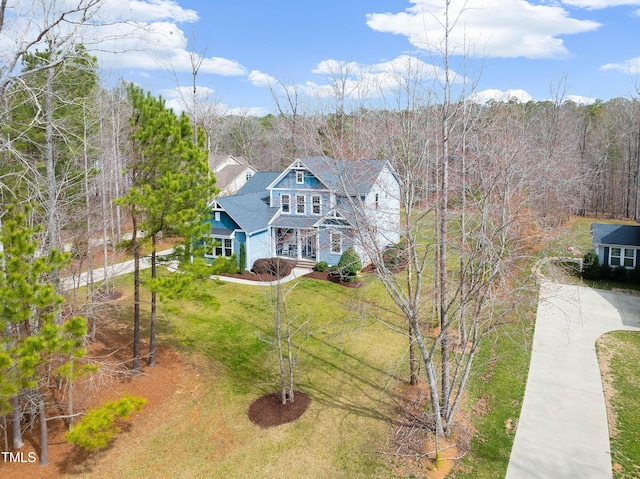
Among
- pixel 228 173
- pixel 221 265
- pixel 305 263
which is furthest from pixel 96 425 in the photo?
pixel 228 173

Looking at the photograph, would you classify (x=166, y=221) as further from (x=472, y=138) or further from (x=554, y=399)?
(x=554, y=399)

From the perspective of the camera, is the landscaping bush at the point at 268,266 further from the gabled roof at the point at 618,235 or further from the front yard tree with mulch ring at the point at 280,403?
the gabled roof at the point at 618,235

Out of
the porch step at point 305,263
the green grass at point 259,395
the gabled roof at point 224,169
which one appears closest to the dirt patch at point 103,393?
the green grass at point 259,395

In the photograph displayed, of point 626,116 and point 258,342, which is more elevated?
point 626,116

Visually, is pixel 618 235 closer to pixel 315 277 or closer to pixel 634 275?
pixel 634 275

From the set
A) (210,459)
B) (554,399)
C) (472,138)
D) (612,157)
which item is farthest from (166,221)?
(612,157)

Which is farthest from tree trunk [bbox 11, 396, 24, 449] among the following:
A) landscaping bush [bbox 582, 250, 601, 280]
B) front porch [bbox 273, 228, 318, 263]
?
landscaping bush [bbox 582, 250, 601, 280]

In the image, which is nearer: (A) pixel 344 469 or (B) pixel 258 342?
(A) pixel 344 469
